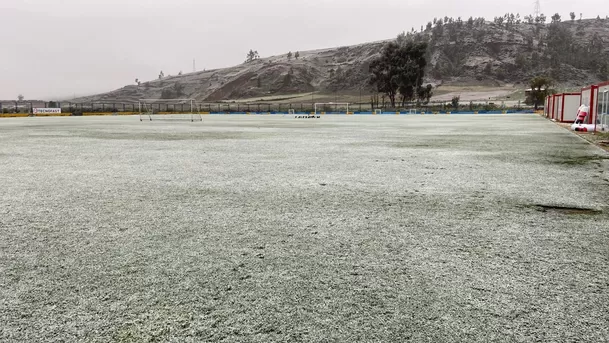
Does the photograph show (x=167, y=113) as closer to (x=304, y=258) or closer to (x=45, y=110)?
(x=45, y=110)

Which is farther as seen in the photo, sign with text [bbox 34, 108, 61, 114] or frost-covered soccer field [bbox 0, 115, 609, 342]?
sign with text [bbox 34, 108, 61, 114]

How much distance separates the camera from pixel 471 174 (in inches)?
330

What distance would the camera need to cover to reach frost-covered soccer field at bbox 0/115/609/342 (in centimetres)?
260

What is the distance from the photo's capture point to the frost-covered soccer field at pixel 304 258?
260 centimetres

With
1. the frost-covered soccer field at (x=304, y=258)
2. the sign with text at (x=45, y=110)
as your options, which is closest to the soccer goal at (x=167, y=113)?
the sign with text at (x=45, y=110)

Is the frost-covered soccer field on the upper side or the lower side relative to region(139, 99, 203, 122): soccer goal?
lower

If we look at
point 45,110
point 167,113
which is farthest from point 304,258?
point 167,113

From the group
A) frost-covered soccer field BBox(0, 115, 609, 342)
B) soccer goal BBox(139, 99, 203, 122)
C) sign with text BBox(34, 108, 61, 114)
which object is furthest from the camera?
sign with text BBox(34, 108, 61, 114)

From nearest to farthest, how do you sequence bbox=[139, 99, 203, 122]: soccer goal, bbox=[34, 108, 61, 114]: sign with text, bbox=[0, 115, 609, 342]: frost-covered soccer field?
1. bbox=[0, 115, 609, 342]: frost-covered soccer field
2. bbox=[139, 99, 203, 122]: soccer goal
3. bbox=[34, 108, 61, 114]: sign with text

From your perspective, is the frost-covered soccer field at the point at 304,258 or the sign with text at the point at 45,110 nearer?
the frost-covered soccer field at the point at 304,258

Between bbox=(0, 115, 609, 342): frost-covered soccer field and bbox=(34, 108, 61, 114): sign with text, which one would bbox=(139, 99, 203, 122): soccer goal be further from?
bbox=(0, 115, 609, 342): frost-covered soccer field

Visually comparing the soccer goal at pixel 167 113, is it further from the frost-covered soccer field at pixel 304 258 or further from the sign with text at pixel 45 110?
the frost-covered soccer field at pixel 304 258

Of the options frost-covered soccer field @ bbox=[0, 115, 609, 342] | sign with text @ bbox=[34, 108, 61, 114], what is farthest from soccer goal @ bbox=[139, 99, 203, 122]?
frost-covered soccer field @ bbox=[0, 115, 609, 342]

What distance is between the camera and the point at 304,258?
12.3 ft
